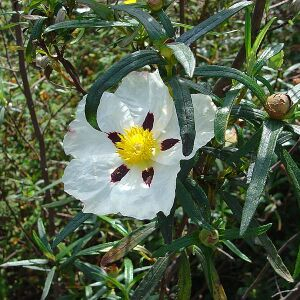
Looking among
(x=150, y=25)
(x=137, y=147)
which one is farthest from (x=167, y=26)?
(x=137, y=147)

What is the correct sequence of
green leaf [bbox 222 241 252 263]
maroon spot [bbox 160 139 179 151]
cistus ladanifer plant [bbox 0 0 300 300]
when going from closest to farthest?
cistus ladanifer plant [bbox 0 0 300 300]
maroon spot [bbox 160 139 179 151]
green leaf [bbox 222 241 252 263]

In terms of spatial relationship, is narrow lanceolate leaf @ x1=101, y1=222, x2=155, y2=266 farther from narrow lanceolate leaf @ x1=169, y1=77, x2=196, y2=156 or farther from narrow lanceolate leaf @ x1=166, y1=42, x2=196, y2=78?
narrow lanceolate leaf @ x1=166, y1=42, x2=196, y2=78

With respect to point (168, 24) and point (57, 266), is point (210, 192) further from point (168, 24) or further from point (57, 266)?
point (57, 266)

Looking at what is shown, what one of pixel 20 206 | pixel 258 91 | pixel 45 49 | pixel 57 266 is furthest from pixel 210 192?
pixel 20 206

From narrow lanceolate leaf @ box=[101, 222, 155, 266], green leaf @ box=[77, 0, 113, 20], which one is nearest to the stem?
green leaf @ box=[77, 0, 113, 20]

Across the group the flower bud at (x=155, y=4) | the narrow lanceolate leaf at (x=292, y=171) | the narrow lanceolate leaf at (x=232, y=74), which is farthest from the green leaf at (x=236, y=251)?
the flower bud at (x=155, y=4)

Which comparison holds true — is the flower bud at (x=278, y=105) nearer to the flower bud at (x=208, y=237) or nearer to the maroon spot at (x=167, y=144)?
the maroon spot at (x=167, y=144)
